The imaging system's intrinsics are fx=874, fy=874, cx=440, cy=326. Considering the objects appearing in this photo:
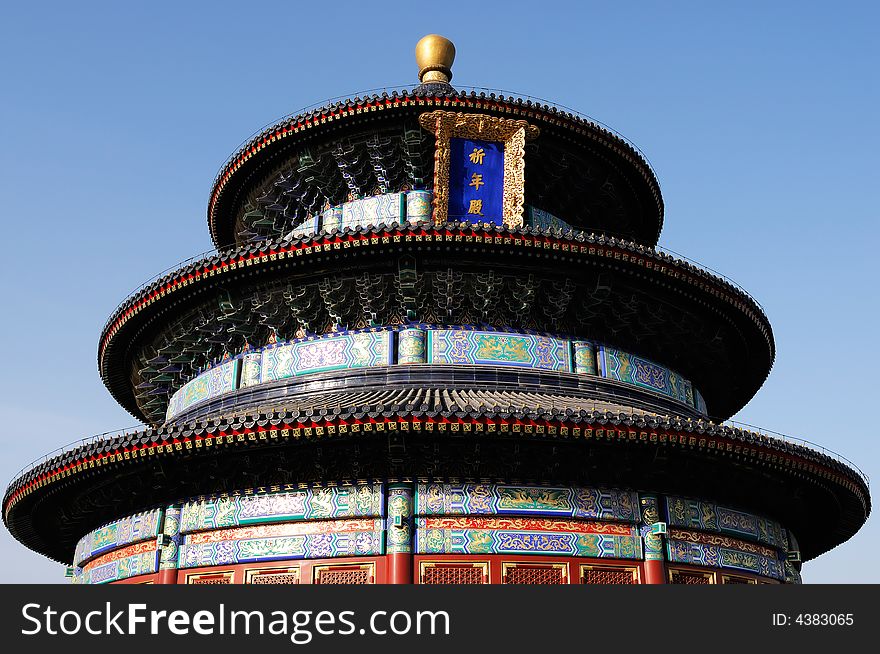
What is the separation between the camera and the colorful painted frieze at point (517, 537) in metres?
13.1

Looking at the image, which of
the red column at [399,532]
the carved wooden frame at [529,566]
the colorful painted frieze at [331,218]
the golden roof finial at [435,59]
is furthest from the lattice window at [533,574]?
the golden roof finial at [435,59]

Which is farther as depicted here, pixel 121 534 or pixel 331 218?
pixel 331 218

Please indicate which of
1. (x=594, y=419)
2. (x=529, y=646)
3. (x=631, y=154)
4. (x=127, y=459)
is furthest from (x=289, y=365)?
(x=631, y=154)

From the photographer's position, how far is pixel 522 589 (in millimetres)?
9602

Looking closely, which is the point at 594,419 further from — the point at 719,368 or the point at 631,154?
the point at 631,154

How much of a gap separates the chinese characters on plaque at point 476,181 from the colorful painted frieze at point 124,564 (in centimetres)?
896

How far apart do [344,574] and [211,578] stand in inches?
90.6

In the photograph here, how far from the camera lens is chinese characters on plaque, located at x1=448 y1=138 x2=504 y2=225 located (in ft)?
61.6

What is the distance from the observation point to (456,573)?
42.6ft

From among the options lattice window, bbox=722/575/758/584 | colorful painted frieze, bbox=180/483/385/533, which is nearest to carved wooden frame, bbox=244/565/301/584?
colorful painted frieze, bbox=180/483/385/533

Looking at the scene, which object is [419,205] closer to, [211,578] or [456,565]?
[456,565]

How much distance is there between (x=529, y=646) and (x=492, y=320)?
7.86 meters

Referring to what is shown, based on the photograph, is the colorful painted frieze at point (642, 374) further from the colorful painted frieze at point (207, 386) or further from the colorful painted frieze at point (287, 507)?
the colorful painted frieze at point (207, 386)

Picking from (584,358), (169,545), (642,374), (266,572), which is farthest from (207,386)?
(642,374)
